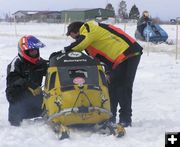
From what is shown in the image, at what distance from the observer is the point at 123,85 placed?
293 inches

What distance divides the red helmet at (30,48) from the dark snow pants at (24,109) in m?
0.63

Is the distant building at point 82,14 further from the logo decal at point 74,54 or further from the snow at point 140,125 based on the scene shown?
the logo decal at point 74,54

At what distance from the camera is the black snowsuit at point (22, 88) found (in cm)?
741

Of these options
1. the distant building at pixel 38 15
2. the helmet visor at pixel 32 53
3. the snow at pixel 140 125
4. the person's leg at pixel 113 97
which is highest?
the helmet visor at pixel 32 53

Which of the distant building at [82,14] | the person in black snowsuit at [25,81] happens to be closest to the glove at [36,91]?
the person in black snowsuit at [25,81]

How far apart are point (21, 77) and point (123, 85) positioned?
149 cm

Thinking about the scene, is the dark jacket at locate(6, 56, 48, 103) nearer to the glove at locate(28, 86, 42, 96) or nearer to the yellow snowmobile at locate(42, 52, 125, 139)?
the glove at locate(28, 86, 42, 96)

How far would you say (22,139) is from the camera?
622cm

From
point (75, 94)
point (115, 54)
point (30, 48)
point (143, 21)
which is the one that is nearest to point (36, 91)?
point (30, 48)

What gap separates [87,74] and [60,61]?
40cm

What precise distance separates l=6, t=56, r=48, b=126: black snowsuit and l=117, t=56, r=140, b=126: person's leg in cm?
118

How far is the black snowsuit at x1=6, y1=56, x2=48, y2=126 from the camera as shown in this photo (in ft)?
24.3

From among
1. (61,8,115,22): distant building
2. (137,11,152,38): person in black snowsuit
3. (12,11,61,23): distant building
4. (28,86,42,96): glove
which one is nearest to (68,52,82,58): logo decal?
(28,86,42,96): glove

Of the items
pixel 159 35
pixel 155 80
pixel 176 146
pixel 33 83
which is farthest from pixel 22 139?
pixel 159 35
